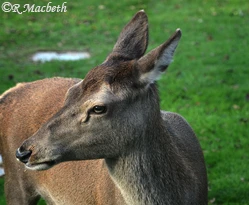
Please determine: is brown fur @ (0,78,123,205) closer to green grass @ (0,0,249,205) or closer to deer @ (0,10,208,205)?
deer @ (0,10,208,205)

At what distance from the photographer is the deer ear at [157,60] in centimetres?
400

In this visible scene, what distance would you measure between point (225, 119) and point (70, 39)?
6.71 metres

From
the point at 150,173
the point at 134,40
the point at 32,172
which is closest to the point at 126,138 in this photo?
the point at 150,173

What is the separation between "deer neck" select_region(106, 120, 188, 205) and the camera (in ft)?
14.3

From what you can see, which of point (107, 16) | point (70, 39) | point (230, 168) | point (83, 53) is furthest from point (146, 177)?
point (107, 16)

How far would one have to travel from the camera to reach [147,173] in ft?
14.4

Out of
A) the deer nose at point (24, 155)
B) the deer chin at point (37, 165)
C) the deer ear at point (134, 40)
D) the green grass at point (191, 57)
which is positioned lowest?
the green grass at point (191, 57)

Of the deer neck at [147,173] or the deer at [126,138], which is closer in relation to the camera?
the deer at [126,138]

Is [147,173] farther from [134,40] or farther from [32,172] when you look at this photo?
[32,172]

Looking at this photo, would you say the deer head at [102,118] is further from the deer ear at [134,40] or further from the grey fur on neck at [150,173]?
the deer ear at [134,40]

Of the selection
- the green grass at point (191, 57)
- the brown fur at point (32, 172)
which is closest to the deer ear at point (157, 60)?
the brown fur at point (32, 172)

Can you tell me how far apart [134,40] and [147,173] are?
108 cm

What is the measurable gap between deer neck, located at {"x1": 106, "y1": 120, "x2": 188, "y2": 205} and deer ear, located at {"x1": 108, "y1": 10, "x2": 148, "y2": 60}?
2.11ft

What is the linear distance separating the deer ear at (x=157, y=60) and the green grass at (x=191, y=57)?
326 cm
